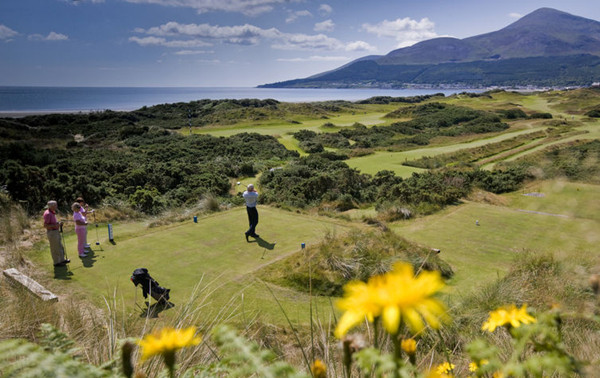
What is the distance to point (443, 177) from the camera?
1652cm

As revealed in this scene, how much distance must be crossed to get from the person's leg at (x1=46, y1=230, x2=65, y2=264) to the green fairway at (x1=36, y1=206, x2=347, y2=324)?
0.26 metres

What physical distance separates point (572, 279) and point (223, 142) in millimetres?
28828

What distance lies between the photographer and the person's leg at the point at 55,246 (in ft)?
23.3

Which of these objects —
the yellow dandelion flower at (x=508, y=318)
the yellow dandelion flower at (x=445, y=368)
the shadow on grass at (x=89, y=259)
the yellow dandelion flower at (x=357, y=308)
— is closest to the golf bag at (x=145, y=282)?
the shadow on grass at (x=89, y=259)

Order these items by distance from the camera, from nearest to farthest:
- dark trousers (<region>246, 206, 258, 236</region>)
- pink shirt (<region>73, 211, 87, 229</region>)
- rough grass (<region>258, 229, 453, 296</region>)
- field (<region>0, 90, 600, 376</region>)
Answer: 1. field (<region>0, 90, 600, 376</region>)
2. rough grass (<region>258, 229, 453, 296</region>)
3. pink shirt (<region>73, 211, 87, 229</region>)
4. dark trousers (<region>246, 206, 258, 236</region>)

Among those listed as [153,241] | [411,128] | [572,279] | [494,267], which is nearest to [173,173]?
[153,241]

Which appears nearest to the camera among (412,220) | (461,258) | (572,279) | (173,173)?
(572,279)

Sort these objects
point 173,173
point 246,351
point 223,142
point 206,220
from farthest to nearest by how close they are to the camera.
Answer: point 223,142
point 173,173
point 206,220
point 246,351

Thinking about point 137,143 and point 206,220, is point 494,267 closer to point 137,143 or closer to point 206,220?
point 206,220

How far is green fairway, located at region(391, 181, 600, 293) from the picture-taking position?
7.48 m

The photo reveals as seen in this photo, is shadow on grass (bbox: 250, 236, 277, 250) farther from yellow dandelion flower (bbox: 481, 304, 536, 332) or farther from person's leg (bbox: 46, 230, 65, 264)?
yellow dandelion flower (bbox: 481, 304, 536, 332)

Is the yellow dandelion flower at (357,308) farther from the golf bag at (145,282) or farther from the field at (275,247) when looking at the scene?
the golf bag at (145,282)

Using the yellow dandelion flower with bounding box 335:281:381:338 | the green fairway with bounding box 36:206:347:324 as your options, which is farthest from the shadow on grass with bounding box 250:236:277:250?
the yellow dandelion flower with bounding box 335:281:381:338

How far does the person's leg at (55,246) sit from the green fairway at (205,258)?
0.86 feet
